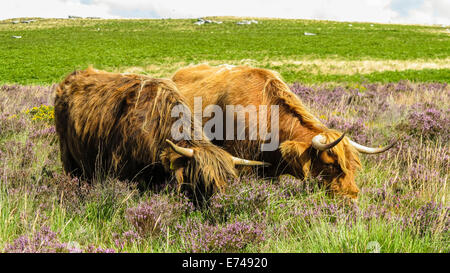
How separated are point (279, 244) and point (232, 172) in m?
0.89

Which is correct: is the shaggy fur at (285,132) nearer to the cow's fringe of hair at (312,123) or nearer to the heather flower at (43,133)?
the cow's fringe of hair at (312,123)

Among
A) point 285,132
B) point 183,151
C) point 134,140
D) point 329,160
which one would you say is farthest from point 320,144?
point 134,140

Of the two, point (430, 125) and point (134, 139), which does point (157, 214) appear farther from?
point (430, 125)

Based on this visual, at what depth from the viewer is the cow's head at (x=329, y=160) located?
12.8ft

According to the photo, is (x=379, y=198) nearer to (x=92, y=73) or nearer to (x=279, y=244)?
(x=279, y=244)

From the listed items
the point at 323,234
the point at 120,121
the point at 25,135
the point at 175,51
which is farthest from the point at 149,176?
the point at 175,51

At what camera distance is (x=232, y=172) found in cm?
350

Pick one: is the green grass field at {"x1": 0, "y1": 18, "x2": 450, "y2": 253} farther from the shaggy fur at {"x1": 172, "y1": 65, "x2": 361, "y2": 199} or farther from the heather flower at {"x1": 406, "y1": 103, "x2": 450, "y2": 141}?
the shaggy fur at {"x1": 172, "y1": 65, "x2": 361, "y2": 199}

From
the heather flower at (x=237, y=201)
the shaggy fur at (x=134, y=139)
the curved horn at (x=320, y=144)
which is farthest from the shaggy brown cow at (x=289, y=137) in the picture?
the shaggy fur at (x=134, y=139)

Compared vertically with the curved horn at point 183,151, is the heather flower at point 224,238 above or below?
below

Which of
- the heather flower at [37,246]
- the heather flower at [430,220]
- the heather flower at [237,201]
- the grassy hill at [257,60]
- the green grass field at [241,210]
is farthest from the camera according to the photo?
the grassy hill at [257,60]

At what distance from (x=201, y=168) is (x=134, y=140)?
984mm

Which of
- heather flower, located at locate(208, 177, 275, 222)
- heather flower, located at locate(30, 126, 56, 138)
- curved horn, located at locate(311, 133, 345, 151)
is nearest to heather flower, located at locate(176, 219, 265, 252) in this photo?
heather flower, located at locate(208, 177, 275, 222)
